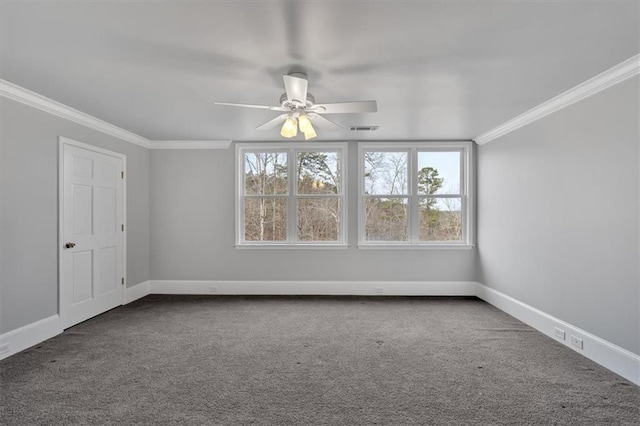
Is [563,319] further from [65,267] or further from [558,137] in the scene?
[65,267]

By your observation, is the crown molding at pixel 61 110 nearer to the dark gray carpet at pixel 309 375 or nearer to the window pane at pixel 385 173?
the dark gray carpet at pixel 309 375

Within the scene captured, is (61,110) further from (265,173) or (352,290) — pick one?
(352,290)

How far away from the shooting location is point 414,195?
5.04 m

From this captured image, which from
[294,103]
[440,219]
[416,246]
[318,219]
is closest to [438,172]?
[440,219]

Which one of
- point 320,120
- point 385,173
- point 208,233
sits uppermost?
point 320,120

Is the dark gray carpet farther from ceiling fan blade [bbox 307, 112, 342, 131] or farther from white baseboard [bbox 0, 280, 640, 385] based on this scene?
ceiling fan blade [bbox 307, 112, 342, 131]

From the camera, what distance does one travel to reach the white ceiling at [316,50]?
1.76 metres

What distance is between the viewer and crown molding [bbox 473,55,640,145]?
2.39 meters

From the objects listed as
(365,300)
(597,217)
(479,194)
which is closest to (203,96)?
(365,300)

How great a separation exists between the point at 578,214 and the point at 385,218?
2.52 m

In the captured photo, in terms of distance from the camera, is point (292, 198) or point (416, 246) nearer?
point (416, 246)

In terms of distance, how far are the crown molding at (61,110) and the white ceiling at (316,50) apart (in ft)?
0.43

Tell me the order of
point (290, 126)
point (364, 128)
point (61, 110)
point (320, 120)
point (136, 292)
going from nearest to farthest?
point (290, 126) < point (320, 120) < point (61, 110) < point (364, 128) < point (136, 292)

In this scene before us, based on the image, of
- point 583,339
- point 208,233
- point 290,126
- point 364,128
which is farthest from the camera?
point 208,233
